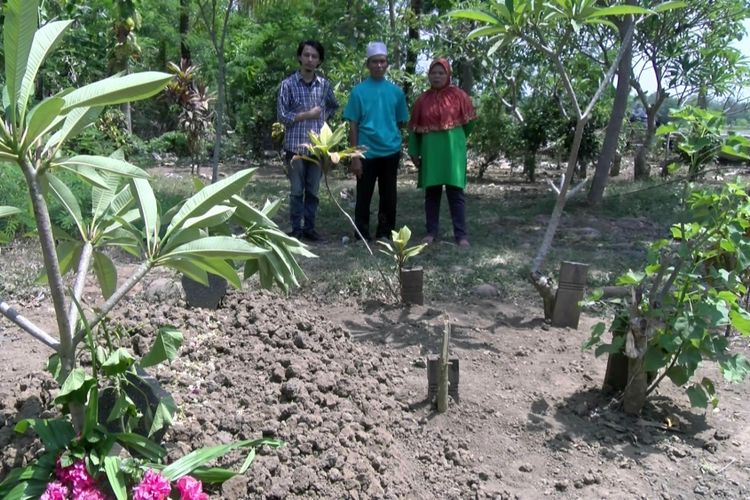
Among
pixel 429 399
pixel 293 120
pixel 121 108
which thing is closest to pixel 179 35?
pixel 121 108

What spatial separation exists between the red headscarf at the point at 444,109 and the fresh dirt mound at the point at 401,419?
7.56 ft

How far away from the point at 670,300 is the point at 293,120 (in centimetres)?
353

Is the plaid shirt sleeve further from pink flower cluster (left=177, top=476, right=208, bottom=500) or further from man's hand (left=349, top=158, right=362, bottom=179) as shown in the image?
pink flower cluster (left=177, top=476, right=208, bottom=500)

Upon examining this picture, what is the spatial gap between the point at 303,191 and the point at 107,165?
4.28 m

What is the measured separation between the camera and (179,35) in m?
16.0

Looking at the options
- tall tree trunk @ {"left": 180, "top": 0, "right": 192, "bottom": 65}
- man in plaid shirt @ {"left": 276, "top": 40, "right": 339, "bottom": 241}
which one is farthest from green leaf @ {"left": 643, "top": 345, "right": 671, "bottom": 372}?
tall tree trunk @ {"left": 180, "top": 0, "right": 192, "bottom": 65}

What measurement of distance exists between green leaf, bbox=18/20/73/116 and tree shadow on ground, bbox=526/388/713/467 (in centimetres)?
212

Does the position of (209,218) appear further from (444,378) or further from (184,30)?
(184,30)

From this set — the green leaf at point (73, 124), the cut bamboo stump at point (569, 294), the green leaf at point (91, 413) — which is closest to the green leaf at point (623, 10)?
the cut bamboo stump at point (569, 294)

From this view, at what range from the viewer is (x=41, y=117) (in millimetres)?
1364

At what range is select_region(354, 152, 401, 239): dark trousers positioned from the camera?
5645mm

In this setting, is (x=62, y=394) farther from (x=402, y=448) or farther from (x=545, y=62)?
(x=545, y=62)

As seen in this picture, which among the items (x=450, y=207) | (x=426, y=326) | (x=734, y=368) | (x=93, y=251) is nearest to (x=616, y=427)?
(x=734, y=368)

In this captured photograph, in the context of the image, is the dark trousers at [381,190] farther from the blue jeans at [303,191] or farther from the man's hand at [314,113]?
the man's hand at [314,113]
